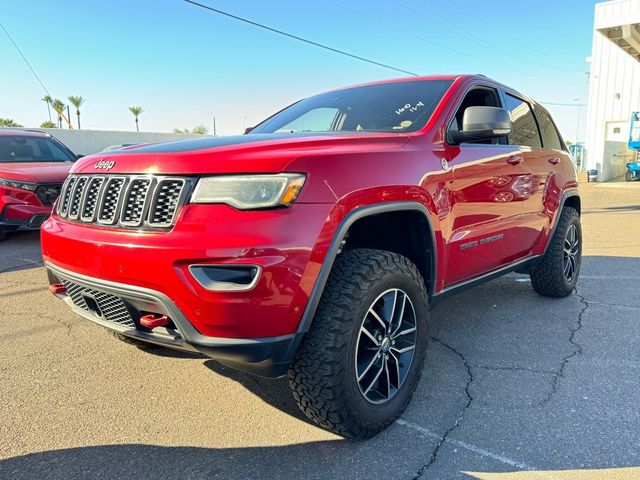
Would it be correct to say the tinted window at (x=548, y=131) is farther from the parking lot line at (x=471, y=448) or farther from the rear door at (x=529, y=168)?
the parking lot line at (x=471, y=448)

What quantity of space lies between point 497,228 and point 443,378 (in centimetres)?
110

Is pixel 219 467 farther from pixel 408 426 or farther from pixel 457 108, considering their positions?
pixel 457 108

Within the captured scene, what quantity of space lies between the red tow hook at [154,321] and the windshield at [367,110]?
1.69m

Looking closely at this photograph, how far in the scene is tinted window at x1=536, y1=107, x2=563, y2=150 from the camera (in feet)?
14.4

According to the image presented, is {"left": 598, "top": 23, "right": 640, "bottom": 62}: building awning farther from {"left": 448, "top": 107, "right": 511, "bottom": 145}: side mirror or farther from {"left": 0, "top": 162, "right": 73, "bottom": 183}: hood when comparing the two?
{"left": 0, "top": 162, "right": 73, "bottom": 183}: hood

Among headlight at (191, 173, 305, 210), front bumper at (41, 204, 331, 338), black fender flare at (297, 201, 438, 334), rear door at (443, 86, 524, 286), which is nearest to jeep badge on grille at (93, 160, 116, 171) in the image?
A: front bumper at (41, 204, 331, 338)

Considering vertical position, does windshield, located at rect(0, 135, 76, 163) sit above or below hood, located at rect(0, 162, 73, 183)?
above

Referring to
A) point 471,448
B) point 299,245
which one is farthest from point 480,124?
point 471,448

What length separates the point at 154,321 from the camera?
2088 millimetres

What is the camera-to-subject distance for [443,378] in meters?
2.99

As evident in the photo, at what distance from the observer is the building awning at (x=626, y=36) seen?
52.8 feet

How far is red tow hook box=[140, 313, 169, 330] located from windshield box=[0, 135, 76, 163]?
6599 mm

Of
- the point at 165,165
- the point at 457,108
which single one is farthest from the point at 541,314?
the point at 165,165

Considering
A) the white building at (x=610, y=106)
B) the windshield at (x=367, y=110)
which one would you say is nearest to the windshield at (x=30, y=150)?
the windshield at (x=367, y=110)
